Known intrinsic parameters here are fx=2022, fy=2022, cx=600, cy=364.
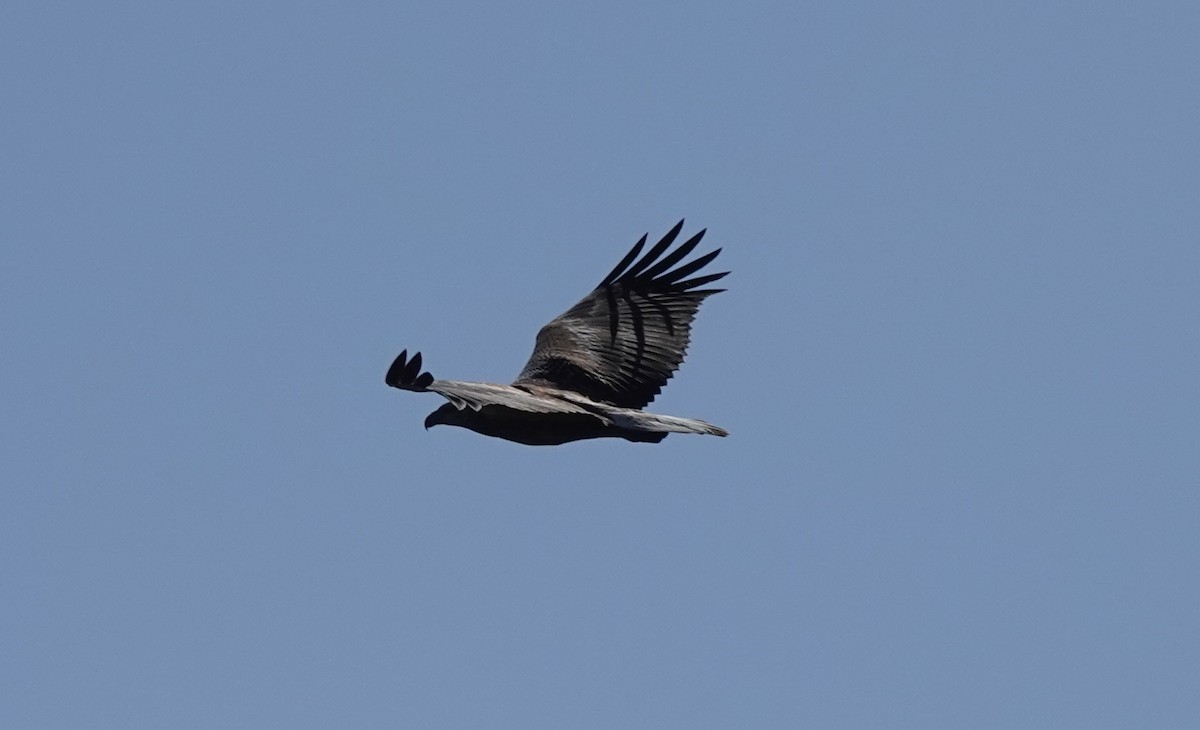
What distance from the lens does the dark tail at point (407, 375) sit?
14.7m

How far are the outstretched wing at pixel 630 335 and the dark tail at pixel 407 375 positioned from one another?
12.6 ft

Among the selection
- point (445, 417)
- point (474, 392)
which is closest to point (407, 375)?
point (474, 392)

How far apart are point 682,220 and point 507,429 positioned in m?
3.37

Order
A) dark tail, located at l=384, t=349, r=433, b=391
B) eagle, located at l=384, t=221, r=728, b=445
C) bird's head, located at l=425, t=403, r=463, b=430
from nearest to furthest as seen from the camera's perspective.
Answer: dark tail, located at l=384, t=349, r=433, b=391, bird's head, located at l=425, t=403, r=463, b=430, eagle, located at l=384, t=221, r=728, b=445

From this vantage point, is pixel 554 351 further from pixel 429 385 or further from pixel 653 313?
pixel 429 385

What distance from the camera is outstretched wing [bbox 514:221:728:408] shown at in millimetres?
18797

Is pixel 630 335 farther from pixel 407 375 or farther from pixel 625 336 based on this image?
pixel 407 375

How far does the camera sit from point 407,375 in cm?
1478

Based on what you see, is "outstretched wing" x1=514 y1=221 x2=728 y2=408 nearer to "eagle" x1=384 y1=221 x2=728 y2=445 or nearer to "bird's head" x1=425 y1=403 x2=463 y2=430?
"eagle" x1=384 y1=221 x2=728 y2=445

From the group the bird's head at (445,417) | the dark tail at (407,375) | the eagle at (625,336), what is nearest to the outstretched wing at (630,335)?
the eagle at (625,336)

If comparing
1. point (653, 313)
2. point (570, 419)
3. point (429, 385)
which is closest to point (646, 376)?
point (653, 313)

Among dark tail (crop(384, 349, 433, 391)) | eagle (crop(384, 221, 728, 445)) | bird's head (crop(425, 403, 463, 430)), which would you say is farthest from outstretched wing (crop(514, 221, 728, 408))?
dark tail (crop(384, 349, 433, 391))

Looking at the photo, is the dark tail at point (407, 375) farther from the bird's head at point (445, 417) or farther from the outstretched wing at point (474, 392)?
the bird's head at point (445, 417)

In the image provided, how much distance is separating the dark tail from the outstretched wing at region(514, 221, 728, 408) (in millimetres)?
3840
